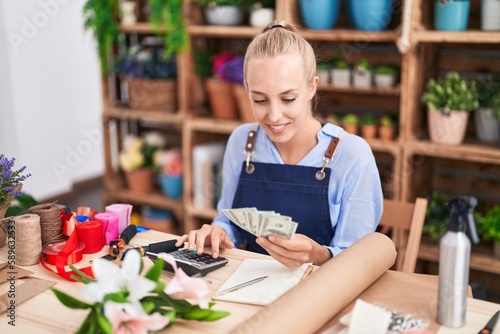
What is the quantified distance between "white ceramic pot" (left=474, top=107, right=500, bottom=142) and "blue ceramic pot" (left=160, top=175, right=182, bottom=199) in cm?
184

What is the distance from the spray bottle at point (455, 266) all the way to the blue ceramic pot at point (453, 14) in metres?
1.70

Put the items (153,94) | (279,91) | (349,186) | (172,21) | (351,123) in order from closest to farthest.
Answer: (279,91), (349,186), (351,123), (172,21), (153,94)

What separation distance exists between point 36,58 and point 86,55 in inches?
24.4

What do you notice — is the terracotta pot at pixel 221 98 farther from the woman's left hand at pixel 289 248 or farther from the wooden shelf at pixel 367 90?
the woman's left hand at pixel 289 248

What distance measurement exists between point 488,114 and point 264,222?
1.82m

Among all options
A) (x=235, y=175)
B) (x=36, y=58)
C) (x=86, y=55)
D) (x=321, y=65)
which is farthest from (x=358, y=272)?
(x=86, y=55)

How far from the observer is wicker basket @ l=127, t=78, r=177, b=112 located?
355 cm

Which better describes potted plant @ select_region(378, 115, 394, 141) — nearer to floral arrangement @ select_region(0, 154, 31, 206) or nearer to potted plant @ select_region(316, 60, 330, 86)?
potted plant @ select_region(316, 60, 330, 86)

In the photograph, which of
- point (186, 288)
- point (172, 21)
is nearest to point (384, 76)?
point (172, 21)

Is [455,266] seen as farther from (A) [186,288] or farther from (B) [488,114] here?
(B) [488,114]

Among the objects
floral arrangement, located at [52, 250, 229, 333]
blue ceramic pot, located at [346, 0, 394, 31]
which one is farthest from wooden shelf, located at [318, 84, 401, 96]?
floral arrangement, located at [52, 250, 229, 333]

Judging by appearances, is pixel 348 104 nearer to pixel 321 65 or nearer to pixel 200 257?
pixel 321 65

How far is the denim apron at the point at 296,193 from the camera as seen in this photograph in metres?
1.92

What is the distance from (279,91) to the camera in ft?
5.66
